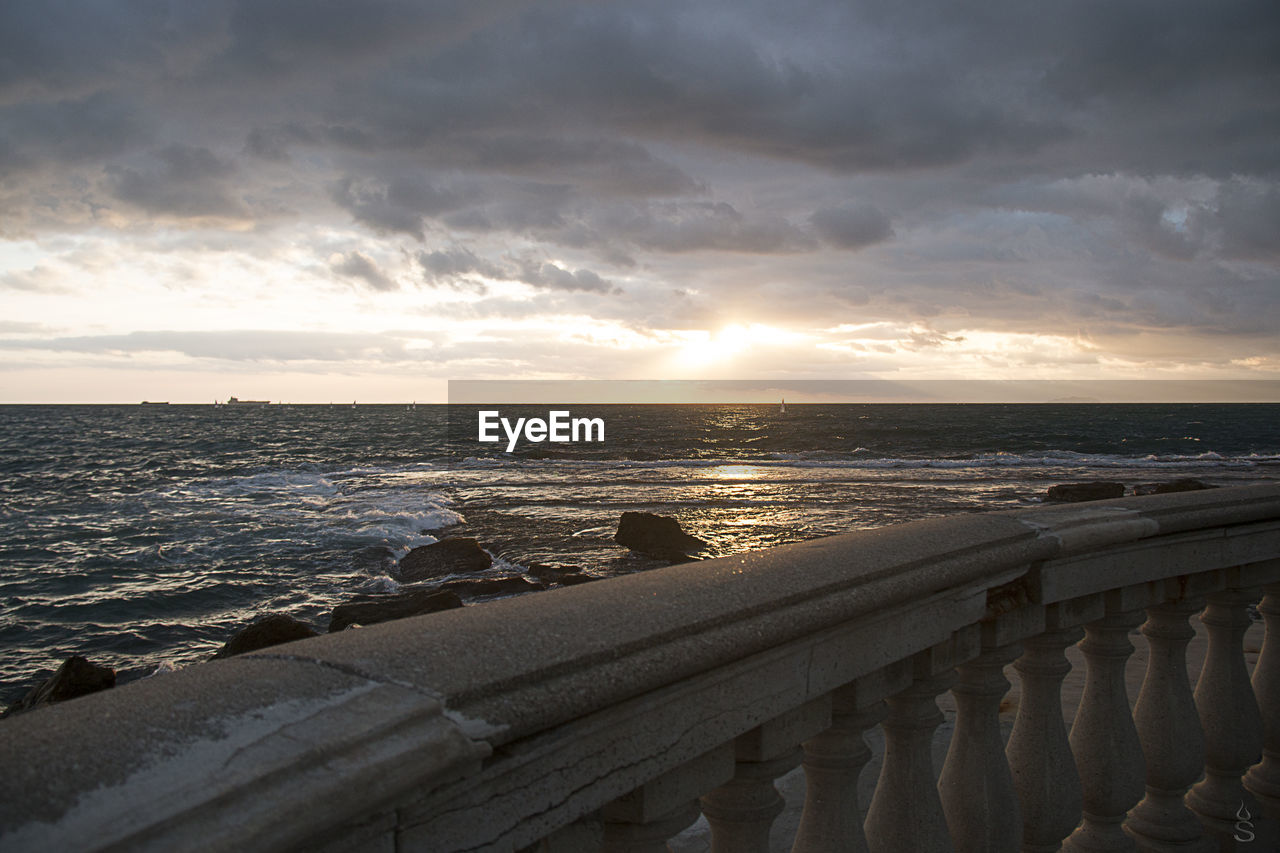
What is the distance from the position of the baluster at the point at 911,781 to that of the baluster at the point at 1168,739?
848mm

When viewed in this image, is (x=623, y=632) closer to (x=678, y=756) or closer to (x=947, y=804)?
(x=678, y=756)

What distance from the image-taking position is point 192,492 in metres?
26.5

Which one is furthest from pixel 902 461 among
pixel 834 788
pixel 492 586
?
pixel 834 788

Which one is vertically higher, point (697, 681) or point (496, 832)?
point (697, 681)

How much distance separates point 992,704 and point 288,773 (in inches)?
60.5

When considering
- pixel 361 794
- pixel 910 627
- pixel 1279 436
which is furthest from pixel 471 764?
pixel 1279 436

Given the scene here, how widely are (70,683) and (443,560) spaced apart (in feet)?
23.5

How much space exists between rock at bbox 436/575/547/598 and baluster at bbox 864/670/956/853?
1022cm

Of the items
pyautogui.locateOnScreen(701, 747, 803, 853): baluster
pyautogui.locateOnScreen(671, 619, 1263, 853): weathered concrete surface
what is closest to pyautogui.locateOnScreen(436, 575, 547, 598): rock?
pyautogui.locateOnScreen(671, 619, 1263, 853): weathered concrete surface

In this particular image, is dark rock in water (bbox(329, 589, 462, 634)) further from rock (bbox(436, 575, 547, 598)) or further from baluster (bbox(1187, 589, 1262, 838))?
baluster (bbox(1187, 589, 1262, 838))

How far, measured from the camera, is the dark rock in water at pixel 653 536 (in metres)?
15.3

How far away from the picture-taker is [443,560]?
45.3ft

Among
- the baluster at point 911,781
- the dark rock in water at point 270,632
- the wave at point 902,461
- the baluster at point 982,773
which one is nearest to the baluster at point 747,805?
the baluster at point 911,781

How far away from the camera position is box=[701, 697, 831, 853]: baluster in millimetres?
1321
